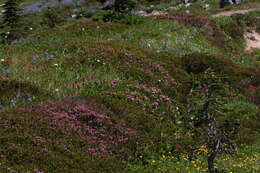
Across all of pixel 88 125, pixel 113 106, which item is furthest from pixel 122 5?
pixel 88 125

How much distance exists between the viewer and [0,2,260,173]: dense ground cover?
8.52 m

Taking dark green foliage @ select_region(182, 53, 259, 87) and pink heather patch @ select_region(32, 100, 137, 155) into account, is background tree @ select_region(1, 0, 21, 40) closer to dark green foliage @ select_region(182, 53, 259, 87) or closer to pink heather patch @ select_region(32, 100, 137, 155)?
dark green foliage @ select_region(182, 53, 259, 87)

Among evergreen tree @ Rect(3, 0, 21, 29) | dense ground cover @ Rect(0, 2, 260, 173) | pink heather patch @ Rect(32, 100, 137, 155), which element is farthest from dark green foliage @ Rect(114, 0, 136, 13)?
pink heather patch @ Rect(32, 100, 137, 155)

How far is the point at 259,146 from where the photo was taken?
481 inches

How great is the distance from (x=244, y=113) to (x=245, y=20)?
786 inches

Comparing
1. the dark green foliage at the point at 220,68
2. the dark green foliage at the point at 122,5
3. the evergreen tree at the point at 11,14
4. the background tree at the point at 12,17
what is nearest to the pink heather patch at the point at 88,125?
the dark green foliage at the point at 220,68

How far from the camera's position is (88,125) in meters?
10.1

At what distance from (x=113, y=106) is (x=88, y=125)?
1751 mm

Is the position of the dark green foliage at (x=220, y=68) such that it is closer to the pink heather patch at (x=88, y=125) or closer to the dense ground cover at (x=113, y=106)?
the dense ground cover at (x=113, y=106)

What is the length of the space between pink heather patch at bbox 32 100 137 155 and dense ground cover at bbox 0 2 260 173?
1.3 inches

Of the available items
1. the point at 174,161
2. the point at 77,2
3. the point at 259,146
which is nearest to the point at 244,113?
the point at 259,146

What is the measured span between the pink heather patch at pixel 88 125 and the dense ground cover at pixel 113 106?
0.03 meters

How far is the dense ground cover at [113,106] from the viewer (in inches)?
336

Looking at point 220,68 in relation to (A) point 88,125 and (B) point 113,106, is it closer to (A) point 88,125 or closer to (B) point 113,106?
(B) point 113,106
